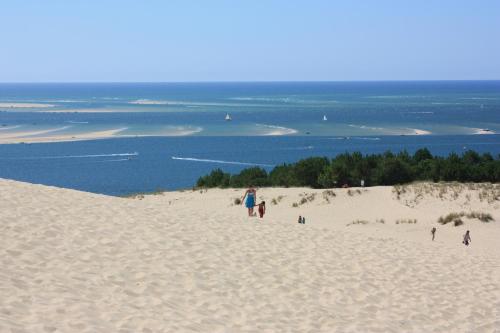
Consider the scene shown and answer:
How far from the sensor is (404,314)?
964cm

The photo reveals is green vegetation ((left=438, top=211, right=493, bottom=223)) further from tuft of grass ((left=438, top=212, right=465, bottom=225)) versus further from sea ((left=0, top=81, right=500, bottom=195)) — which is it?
sea ((left=0, top=81, right=500, bottom=195))

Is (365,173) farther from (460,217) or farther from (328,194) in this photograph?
(460,217)

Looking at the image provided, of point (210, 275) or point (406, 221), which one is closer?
point (210, 275)

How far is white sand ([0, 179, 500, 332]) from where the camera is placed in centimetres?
815

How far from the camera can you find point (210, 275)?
33.7 feet

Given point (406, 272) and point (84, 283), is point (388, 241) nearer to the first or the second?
point (406, 272)

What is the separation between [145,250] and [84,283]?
6.89 ft

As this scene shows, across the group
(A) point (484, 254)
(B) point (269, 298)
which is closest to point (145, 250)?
(B) point (269, 298)

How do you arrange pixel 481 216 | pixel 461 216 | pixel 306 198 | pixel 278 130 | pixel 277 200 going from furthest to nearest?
1. pixel 278 130
2. pixel 277 200
3. pixel 306 198
4. pixel 461 216
5. pixel 481 216

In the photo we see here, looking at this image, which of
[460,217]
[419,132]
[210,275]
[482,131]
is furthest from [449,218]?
[482,131]

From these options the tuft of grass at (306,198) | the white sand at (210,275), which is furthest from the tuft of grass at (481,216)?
the white sand at (210,275)

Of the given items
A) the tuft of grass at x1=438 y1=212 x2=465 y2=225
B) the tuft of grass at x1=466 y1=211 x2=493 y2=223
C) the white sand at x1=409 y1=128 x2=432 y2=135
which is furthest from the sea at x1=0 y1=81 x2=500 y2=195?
A: the tuft of grass at x1=466 y1=211 x2=493 y2=223

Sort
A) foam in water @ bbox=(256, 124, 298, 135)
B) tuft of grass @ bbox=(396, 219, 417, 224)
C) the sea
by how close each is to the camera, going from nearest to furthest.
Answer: tuft of grass @ bbox=(396, 219, 417, 224), the sea, foam in water @ bbox=(256, 124, 298, 135)

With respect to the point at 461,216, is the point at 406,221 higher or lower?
lower
